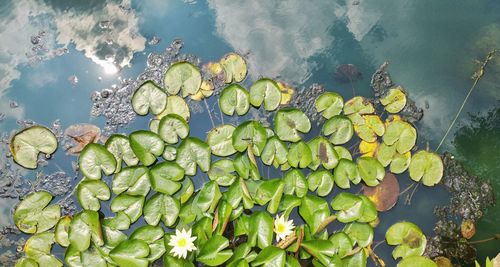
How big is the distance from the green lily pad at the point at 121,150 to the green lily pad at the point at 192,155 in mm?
259

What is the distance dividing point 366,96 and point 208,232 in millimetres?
1280

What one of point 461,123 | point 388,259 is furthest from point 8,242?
point 461,123

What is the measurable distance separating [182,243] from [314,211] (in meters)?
0.72

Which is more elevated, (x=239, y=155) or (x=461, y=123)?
(x=239, y=155)

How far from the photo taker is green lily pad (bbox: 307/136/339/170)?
8.46ft

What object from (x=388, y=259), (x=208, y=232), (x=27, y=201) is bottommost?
(x=388, y=259)

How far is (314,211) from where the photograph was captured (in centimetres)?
248

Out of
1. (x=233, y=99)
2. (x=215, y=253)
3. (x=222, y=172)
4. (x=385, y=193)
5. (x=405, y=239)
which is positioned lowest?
(x=405, y=239)

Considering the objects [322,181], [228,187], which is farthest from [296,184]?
[228,187]

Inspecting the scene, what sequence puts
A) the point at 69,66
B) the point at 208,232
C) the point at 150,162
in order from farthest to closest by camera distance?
1. the point at 69,66
2. the point at 150,162
3. the point at 208,232

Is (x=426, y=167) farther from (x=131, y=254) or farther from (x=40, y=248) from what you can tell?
(x=40, y=248)

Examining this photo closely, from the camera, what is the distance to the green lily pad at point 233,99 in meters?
2.66

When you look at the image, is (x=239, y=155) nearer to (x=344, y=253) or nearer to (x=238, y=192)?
(x=238, y=192)

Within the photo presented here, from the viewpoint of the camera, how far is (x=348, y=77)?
2867 millimetres
